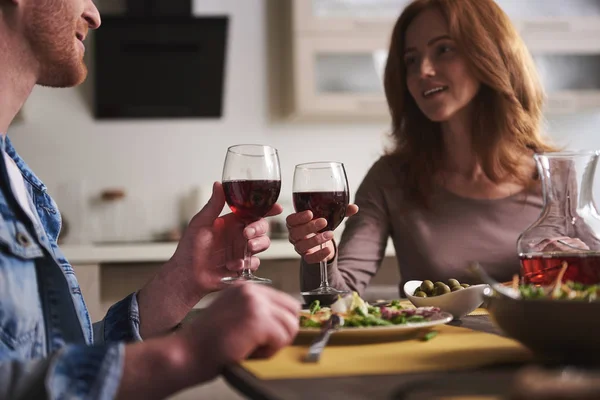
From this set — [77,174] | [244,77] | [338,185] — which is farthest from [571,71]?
[338,185]

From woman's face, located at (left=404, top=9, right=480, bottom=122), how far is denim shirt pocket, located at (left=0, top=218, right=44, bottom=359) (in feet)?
4.86

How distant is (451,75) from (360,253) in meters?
0.61

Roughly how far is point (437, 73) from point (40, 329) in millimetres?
1564

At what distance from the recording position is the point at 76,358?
2.57 feet

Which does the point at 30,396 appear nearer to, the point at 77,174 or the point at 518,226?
the point at 518,226

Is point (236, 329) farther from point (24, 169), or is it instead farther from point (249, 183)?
point (24, 169)

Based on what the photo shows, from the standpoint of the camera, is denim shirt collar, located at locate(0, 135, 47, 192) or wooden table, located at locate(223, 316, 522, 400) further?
denim shirt collar, located at locate(0, 135, 47, 192)

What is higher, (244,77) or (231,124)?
(244,77)

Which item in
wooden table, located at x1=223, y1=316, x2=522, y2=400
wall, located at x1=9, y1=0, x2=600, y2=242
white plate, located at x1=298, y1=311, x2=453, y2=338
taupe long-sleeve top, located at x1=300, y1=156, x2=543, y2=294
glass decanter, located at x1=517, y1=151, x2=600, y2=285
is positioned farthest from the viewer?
wall, located at x1=9, y1=0, x2=600, y2=242

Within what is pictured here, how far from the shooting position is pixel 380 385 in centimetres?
70

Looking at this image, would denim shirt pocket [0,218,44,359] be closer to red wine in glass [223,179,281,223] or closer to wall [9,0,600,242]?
red wine in glass [223,179,281,223]

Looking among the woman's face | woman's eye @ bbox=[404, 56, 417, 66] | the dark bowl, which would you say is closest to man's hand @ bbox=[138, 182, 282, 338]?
the dark bowl

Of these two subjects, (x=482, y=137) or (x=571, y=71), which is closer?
(x=482, y=137)

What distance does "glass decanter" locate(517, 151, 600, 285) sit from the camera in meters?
1.18
